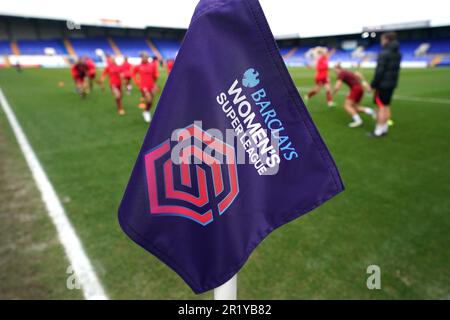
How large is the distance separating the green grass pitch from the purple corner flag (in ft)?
5.10

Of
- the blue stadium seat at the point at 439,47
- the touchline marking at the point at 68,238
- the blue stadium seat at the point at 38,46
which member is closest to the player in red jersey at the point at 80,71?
the touchline marking at the point at 68,238

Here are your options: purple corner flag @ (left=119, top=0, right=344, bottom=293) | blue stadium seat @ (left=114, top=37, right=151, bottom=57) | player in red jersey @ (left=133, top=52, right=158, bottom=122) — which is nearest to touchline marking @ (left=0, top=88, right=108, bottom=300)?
A: purple corner flag @ (left=119, top=0, right=344, bottom=293)

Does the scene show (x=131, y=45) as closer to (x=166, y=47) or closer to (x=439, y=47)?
(x=166, y=47)

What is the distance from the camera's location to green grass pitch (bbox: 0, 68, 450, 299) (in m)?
2.40

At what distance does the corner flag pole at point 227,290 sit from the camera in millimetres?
1062

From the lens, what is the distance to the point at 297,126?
0.90m

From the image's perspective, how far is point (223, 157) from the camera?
0.94 m

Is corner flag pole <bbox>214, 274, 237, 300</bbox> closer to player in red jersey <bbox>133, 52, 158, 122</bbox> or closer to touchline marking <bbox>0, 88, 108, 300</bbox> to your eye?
touchline marking <bbox>0, 88, 108, 300</bbox>

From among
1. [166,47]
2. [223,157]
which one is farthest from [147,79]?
[166,47]

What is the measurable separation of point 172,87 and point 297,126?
39 centimetres

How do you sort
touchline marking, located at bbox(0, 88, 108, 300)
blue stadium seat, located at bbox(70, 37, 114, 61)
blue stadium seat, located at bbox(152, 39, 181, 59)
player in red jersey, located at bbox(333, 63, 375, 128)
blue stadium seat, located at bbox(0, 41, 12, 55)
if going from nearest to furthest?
touchline marking, located at bbox(0, 88, 108, 300), player in red jersey, located at bbox(333, 63, 375, 128), blue stadium seat, located at bbox(0, 41, 12, 55), blue stadium seat, located at bbox(70, 37, 114, 61), blue stadium seat, located at bbox(152, 39, 181, 59)

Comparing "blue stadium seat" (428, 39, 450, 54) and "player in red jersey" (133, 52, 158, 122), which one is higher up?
"player in red jersey" (133, 52, 158, 122)

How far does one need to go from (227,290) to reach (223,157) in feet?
1.61

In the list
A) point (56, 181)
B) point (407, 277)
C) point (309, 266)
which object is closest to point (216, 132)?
point (309, 266)
